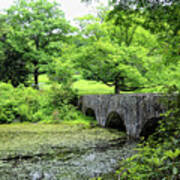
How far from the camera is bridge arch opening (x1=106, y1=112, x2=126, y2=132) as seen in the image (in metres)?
10.8

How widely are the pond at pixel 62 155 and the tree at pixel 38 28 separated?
15569 mm

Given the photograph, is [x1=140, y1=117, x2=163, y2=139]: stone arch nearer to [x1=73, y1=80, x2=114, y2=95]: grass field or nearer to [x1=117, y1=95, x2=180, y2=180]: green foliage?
[x1=117, y1=95, x2=180, y2=180]: green foliage

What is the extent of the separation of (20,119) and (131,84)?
27.4ft

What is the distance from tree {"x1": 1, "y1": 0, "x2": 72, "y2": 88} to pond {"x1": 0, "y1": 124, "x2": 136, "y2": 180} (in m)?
15.6

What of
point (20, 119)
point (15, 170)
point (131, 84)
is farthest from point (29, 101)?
point (15, 170)

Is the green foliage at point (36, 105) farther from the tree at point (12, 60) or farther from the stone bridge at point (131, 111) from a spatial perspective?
the tree at point (12, 60)

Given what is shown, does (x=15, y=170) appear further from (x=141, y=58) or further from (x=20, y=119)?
(x=141, y=58)

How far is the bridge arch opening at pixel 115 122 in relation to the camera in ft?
35.3

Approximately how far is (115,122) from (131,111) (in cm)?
291

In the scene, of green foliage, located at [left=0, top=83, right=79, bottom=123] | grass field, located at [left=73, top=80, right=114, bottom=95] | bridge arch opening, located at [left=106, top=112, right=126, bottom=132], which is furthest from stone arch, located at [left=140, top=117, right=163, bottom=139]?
grass field, located at [left=73, top=80, right=114, bottom=95]

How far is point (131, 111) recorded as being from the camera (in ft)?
27.2

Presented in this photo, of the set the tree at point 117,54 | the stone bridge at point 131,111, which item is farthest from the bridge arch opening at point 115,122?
the tree at point 117,54

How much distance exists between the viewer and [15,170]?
229 inches

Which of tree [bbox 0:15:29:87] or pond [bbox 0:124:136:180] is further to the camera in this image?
tree [bbox 0:15:29:87]
